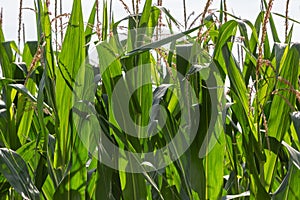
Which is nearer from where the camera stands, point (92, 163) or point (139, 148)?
point (139, 148)

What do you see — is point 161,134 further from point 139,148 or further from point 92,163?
point 92,163

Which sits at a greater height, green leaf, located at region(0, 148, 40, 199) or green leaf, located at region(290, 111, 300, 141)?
green leaf, located at region(290, 111, 300, 141)

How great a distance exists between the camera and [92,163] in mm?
1069

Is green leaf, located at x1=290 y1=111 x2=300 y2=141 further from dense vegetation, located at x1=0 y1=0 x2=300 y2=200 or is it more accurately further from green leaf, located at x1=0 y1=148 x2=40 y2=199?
green leaf, located at x1=0 y1=148 x2=40 y2=199

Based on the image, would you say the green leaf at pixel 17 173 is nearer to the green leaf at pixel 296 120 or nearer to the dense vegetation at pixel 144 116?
the dense vegetation at pixel 144 116

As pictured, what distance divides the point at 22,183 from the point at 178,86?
0.32 meters

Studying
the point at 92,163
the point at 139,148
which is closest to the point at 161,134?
the point at 139,148

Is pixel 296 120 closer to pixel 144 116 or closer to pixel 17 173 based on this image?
pixel 144 116

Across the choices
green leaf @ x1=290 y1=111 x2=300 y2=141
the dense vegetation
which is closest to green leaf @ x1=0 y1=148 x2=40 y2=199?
the dense vegetation

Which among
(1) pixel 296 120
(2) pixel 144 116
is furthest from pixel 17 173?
(1) pixel 296 120

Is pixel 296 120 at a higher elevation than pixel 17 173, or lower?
higher

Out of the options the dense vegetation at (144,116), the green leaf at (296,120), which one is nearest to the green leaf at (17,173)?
the dense vegetation at (144,116)

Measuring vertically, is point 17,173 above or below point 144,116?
below

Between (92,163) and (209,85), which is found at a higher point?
(209,85)
